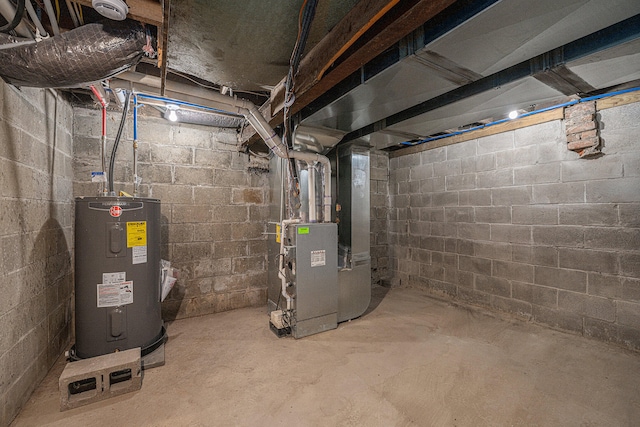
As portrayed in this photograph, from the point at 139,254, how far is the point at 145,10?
1.54 meters

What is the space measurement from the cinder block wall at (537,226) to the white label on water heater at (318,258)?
6.34 feet

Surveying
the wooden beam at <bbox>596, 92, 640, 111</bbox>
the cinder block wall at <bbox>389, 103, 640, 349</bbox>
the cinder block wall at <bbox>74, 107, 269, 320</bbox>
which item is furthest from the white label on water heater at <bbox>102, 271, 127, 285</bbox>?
the wooden beam at <bbox>596, 92, 640, 111</bbox>

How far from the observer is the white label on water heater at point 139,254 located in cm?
199

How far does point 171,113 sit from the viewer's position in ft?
8.63

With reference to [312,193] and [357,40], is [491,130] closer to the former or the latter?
[312,193]

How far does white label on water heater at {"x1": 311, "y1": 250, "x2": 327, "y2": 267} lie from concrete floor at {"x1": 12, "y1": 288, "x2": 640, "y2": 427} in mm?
654

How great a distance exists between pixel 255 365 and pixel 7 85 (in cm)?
228

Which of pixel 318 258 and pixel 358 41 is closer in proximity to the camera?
pixel 358 41

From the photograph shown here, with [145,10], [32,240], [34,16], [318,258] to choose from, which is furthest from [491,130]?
[32,240]

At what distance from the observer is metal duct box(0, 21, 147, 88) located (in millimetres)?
1357

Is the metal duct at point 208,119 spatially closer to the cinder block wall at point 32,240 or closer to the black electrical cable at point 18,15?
the cinder block wall at point 32,240

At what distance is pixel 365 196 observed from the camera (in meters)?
3.09

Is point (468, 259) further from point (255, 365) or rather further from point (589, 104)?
point (255, 365)

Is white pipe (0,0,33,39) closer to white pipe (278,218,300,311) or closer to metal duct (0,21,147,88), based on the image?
metal duct (0,21,147,88)
